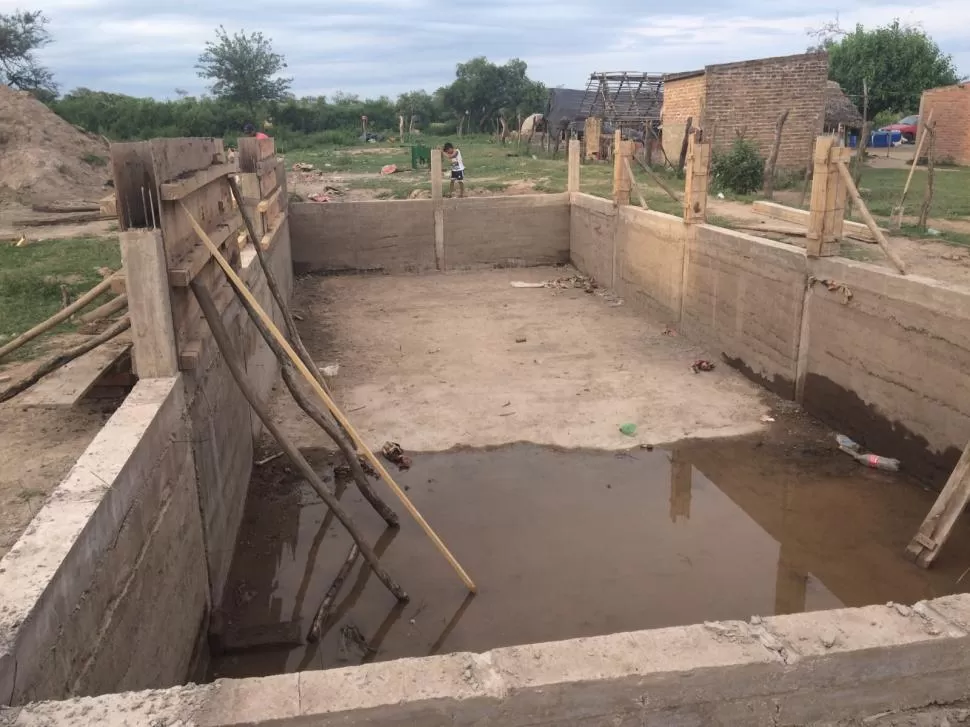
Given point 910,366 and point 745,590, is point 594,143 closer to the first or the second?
point 910,366

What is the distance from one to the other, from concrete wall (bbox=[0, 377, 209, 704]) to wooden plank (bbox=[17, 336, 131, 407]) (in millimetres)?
1520

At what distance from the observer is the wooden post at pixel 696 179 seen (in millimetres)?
9852

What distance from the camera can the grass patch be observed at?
7.94 metres

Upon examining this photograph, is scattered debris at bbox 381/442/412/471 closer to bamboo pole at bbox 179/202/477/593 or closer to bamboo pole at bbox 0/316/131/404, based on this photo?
bamboo pole at bbox 179/202/477/593

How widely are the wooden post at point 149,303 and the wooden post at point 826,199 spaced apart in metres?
5.90

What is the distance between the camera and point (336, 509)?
510 cm

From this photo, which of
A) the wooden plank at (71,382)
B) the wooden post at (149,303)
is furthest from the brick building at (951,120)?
the wooden post at (149,303)

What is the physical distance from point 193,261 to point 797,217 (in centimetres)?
903

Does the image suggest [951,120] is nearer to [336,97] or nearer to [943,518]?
[943,518]

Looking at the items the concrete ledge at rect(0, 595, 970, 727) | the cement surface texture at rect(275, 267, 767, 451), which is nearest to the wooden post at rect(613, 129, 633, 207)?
the cement surface texture at rect(275, 267, 767, 451)

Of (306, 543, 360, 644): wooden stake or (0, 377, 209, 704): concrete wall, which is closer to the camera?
(0, 377, 209, 704): concrete wall

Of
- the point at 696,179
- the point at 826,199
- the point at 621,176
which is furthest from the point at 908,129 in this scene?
the point at 826,199

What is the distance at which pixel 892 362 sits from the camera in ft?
22.8

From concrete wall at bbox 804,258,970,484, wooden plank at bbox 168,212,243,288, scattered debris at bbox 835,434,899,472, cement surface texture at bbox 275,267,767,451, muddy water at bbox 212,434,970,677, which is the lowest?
muddy water at bbox 212,434,970,677
